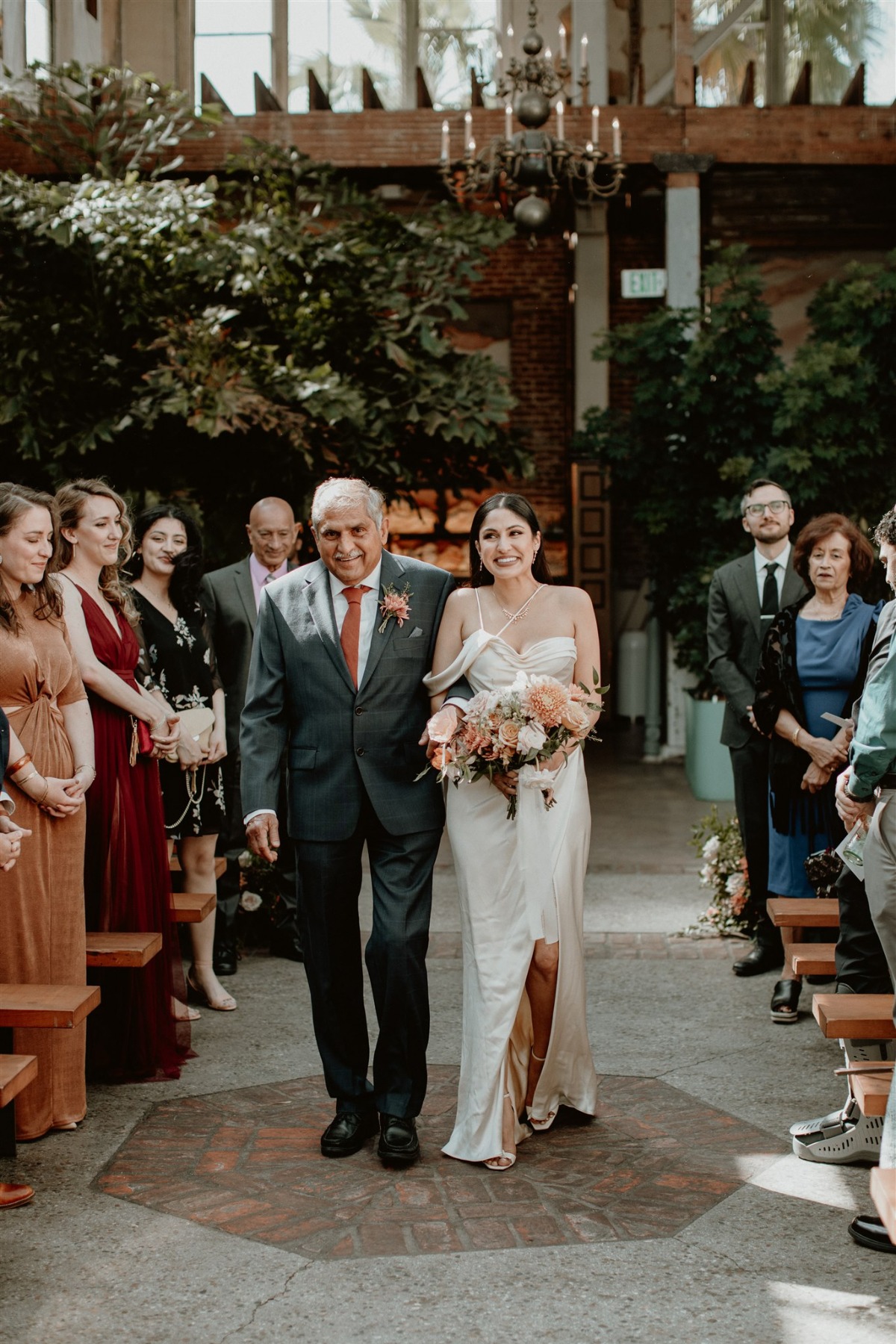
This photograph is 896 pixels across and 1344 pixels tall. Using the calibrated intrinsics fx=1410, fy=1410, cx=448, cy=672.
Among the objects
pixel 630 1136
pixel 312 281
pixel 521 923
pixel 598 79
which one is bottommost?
pixel 630 1136

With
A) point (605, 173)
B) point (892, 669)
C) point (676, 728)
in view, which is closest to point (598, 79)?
point (605, 173)

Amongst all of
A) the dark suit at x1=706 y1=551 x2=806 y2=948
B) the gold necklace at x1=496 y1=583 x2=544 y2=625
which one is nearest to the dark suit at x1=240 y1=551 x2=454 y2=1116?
the gold necklace at x1=496 y1=583 x2=544 y2=625

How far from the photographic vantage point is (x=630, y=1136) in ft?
14.2

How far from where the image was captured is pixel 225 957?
249 inches

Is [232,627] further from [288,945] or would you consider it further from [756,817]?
[756,817]

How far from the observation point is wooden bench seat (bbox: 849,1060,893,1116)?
363cm

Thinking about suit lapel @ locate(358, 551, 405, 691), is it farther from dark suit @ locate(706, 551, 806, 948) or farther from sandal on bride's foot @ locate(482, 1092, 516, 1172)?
dark suit @ locate(706, 551, 806, 948)

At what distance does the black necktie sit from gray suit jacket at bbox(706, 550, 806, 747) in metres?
0.03

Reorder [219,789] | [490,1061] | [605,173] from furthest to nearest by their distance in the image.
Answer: [605,173]
[219,789]
[490,1061]

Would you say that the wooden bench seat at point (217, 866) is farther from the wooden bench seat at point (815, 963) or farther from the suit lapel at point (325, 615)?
the wooden bench seat at point (815, 963)

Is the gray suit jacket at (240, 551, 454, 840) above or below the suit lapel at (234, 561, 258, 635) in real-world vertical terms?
below

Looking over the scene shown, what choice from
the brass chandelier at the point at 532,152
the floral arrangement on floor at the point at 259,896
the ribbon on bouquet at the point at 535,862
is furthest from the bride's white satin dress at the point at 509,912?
the brass chandelier at the point at 532,152

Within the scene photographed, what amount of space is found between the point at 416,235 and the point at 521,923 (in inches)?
278

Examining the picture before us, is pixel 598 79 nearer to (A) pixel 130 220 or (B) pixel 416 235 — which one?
(B) pixel 416 235
